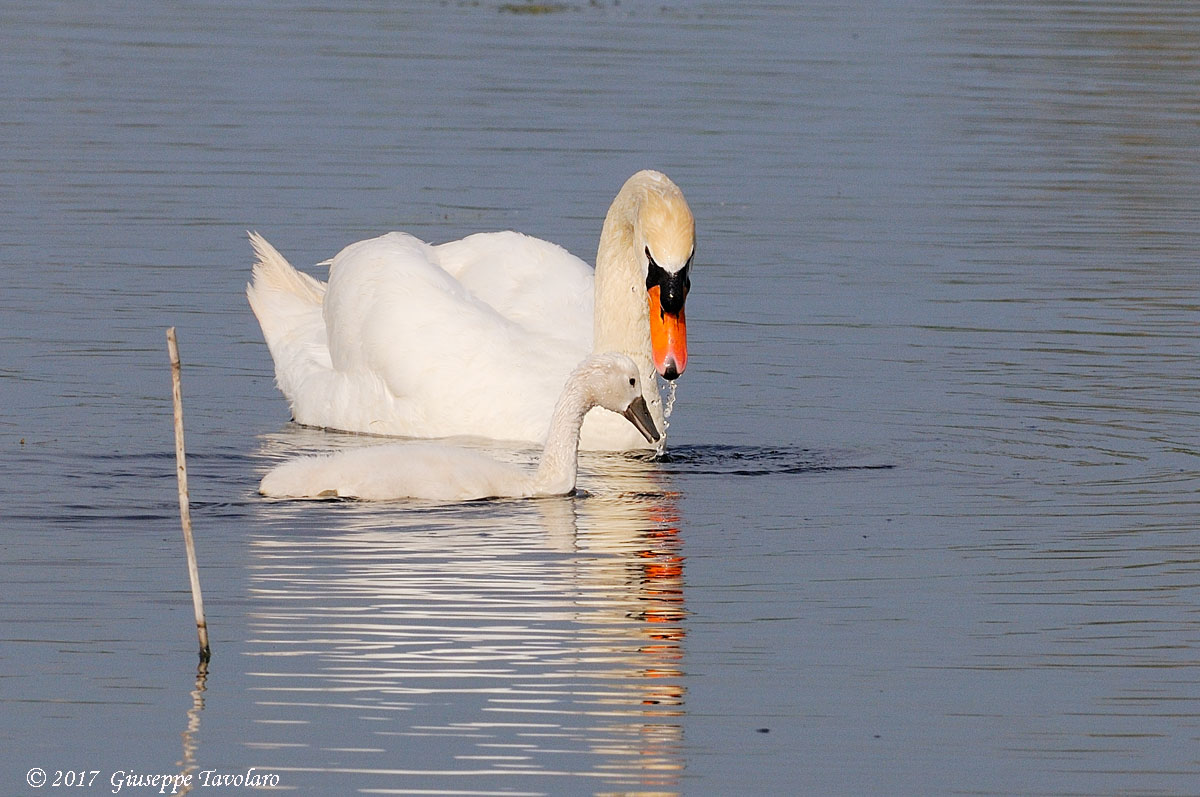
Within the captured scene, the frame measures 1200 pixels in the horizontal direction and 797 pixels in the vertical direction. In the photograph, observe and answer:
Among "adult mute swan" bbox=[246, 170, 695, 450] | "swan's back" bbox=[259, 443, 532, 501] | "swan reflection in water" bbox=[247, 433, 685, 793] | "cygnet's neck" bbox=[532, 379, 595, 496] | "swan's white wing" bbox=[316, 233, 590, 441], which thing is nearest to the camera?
"swan reflection in water" bbox=[247, 433, 685, 793]

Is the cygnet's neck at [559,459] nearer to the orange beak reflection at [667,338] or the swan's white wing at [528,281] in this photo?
the orange beak reflection at [667,338]

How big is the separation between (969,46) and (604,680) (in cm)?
2337

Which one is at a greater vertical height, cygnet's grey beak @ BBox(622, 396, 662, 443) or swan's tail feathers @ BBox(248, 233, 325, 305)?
swan's tail feathers @ BBox(248, 233, 325, 305)

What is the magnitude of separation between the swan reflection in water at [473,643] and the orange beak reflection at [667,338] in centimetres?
90

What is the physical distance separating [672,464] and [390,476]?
67.8 inches

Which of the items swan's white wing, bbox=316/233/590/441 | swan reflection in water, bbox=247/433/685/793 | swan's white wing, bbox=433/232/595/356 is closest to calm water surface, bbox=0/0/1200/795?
swan reflection in water, bbox=247/433/685/793

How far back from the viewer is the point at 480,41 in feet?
93.4

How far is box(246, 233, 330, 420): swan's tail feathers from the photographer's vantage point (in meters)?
13.2

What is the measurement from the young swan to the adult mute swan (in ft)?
2.55

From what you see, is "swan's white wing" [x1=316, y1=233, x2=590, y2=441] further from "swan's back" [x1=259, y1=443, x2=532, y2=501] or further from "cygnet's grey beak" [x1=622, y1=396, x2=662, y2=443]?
"swan's back" [x1=259, y1=443, x2=532, y2=501]

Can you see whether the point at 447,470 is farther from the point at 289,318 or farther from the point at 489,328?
the point at 289,318

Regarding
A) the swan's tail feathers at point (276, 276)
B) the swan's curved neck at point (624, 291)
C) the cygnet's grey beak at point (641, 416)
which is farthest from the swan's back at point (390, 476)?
the swan's tail feathers at point (276, 276)

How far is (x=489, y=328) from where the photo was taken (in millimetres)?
12219

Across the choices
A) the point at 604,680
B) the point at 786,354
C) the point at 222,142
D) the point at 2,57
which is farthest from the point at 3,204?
the point at 604,680
